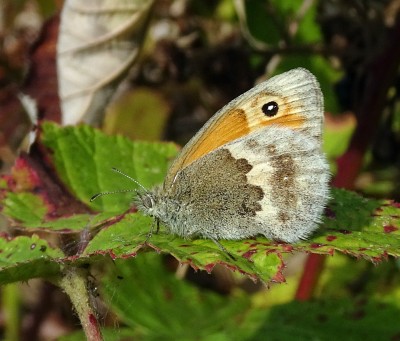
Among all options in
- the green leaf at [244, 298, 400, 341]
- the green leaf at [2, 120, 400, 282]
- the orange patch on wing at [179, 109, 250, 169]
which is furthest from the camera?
the green leaf at [244, 298, 400, 341]

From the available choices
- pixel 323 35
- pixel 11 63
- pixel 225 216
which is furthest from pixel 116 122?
pixel 225 216

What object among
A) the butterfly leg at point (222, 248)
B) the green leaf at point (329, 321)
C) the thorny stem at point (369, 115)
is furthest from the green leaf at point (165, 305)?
the butterfly leg at point (222, 248)

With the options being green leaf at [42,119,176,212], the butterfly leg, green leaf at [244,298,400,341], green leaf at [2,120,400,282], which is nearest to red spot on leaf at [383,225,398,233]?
green leaf at [2,120,400,282]

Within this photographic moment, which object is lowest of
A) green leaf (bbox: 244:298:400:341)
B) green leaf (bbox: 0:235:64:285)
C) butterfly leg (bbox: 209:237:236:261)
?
green leaf (bbox: 244:298:400:341)

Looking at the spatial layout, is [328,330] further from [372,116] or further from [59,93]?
[59,93]

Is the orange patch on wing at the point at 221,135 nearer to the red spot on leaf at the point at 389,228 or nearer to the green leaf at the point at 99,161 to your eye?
the green leaf at the point at 99,161

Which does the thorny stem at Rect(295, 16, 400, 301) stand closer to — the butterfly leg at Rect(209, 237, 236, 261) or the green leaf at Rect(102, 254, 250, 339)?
the green leaf at Rect(102, 254, 250, 339)
